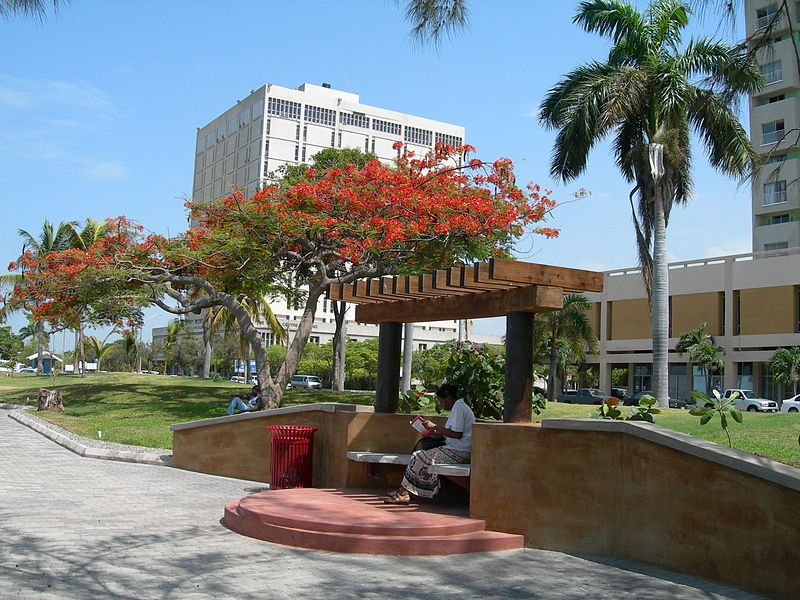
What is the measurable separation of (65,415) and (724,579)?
24077mm

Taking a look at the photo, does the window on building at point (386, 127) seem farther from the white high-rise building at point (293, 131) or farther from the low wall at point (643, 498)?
the low wall at point (643, 498)

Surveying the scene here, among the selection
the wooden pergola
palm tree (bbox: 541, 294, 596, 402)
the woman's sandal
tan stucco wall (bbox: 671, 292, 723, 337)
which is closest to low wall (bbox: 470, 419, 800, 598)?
the wooden pergola

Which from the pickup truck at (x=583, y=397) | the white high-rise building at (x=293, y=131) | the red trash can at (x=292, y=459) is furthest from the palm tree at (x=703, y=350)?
the white high-rise building at (x=293, y=131)

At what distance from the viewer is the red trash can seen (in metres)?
11.5

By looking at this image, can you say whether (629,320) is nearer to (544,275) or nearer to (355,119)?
(544,275)

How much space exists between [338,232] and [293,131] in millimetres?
84108

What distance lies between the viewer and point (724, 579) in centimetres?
686

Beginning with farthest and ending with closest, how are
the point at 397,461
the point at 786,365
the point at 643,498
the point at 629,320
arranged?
the point at 629,320 → the point at 786,365 → the point at 397,461 → the point at 643,498

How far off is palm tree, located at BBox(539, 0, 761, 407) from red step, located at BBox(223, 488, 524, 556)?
21.1 m

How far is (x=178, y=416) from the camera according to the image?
24.0 metres

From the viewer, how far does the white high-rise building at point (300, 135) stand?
101m

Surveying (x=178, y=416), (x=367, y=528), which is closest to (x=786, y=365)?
(x=178, y=416)

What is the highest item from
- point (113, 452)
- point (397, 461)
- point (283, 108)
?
point (283, 108)

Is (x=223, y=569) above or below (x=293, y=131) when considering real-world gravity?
below
